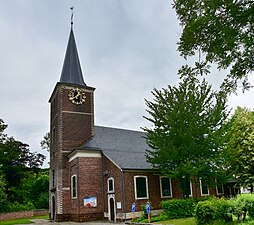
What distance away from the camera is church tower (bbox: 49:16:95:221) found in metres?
26.9

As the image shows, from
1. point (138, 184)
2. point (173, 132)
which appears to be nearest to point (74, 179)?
point (138, 184)

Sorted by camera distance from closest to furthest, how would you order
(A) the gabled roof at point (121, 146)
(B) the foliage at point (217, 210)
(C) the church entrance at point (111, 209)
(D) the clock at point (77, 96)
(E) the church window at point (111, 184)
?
(B) the foliage at point (217, 210) → (C) the church entrance at point (111, 209) → (E) the church window at point (111, 184) → (A) the gabled roof at point (121, 146) → (D) the clock at point (77, 96)

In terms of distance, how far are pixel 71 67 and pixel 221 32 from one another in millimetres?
25967

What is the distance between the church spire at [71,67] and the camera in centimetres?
3066

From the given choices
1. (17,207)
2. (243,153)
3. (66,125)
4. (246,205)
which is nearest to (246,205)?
(246,205)

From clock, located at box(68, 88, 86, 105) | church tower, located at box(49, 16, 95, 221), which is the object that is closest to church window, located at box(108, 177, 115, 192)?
church tower, located at box(49, 16, 95, 221)

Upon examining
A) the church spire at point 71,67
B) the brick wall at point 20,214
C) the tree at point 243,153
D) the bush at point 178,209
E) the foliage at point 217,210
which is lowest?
the brick wall at point 20,214

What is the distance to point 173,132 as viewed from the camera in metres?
22.1

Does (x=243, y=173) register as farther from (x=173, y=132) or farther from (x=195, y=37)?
(x=195, y=37)

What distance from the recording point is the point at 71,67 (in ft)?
103

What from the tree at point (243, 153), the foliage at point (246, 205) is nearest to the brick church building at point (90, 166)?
the tree at point (243, 153)

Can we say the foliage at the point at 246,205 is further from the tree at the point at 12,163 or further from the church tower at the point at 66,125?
the tree at the point at 12,163

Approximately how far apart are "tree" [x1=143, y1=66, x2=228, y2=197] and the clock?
9.79m

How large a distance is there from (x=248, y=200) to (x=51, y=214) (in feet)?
69.6
